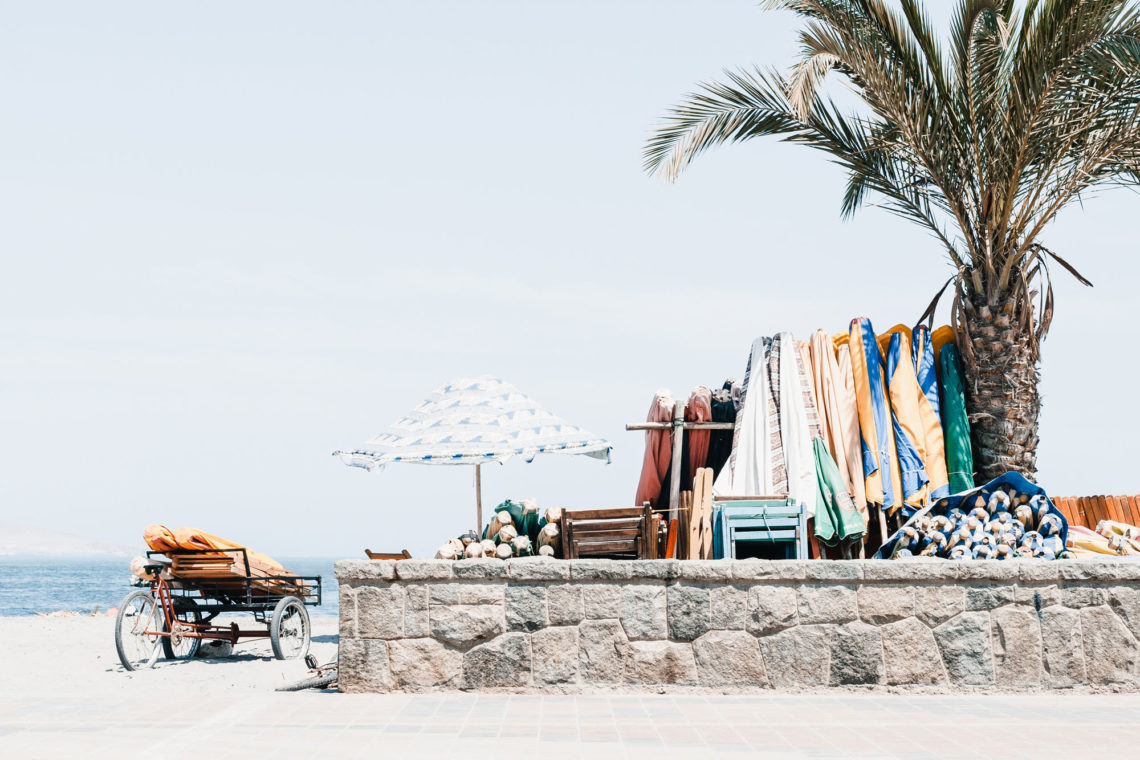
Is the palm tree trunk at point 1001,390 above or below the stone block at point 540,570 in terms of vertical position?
above

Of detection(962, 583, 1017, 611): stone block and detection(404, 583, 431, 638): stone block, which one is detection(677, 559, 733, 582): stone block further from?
detection(404, 583, 431, 638): stone block

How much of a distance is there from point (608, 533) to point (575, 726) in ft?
6.87

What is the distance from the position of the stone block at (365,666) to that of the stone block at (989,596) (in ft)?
14.5

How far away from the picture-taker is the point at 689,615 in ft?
26.8

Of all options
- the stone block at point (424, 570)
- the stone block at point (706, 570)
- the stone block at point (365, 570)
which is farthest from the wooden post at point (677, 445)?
the stone block at point (365, 570)

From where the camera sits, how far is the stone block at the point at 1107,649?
8.12 metres

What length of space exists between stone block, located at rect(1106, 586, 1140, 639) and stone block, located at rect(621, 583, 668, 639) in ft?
11.1

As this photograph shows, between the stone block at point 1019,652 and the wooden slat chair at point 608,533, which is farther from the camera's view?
the wooden slat chair at point 608,533

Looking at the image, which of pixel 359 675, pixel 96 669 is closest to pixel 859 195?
pixel 359 675

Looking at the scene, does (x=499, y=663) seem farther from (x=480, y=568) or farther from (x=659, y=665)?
(x=659, y=665)

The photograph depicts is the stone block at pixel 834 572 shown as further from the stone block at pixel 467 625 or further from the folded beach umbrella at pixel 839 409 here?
the stone block at pixel 467 625

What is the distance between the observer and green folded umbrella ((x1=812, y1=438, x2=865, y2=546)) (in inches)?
377

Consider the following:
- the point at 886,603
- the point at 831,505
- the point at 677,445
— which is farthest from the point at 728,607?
the point at 677,445

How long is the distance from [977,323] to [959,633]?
3.42m
